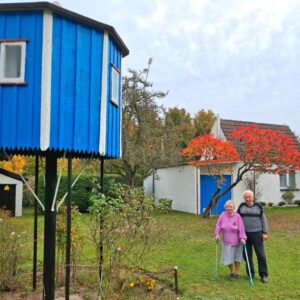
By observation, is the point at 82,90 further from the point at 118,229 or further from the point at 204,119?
the point at 204,119

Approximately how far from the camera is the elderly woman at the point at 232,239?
7961 mm

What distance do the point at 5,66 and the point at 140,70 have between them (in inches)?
575

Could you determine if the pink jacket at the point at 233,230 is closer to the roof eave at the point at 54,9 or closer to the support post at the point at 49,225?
the support post at the point at 49,225

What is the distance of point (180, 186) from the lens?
23031 mm

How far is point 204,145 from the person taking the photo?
17250 mm

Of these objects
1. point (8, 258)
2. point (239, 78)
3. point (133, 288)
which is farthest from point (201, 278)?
point (239, 78)

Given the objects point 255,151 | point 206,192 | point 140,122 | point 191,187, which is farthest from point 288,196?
point 140,122

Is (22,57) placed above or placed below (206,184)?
above

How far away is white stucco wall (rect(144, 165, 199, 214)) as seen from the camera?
70.8 ft

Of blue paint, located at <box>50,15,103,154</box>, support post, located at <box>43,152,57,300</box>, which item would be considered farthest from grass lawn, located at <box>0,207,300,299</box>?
blue paint, located at <box>50,15,103,154</box>

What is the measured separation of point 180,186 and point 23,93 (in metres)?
18.1

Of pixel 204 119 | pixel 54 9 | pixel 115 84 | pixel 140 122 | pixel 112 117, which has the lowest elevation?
pixel 112 117

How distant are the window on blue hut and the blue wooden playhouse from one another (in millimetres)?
591

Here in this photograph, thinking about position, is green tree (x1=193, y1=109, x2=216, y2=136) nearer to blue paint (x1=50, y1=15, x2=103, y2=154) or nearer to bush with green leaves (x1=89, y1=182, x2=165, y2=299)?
bush with green leaves (x1=89, y1=182, x2=165, y2=299)
